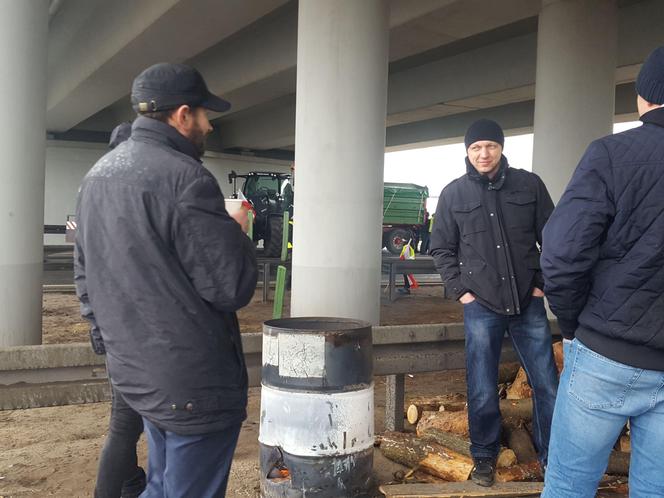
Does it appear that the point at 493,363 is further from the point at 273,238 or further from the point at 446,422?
the point at 273,238

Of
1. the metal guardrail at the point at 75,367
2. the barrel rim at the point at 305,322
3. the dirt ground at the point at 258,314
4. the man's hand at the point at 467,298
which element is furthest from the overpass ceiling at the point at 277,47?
the barrel rim at the point at 305,322

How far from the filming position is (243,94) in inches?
609

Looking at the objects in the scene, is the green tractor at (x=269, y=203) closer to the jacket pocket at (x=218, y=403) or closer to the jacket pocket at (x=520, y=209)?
the jacket pocket at (x=520, y=209)

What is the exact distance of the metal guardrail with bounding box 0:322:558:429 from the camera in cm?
341

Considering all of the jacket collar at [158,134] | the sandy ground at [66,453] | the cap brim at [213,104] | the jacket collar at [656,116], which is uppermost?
the cap brim at [213,104]

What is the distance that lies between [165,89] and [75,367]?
2.15 meters

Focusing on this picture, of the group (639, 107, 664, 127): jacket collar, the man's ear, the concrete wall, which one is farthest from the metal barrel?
the concrete wall

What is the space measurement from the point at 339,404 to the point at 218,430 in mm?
1401

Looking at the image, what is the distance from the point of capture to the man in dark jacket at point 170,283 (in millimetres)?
1847

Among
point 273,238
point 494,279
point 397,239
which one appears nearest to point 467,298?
point 494,279

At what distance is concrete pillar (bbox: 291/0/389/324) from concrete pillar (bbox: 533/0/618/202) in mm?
2972

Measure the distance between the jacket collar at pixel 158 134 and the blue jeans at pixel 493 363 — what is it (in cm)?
208

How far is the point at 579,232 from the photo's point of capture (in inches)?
78.2

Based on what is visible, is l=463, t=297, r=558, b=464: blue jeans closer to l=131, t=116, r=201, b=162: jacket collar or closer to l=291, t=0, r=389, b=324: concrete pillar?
l=291, t=0, r=389, b=324: concrete pillar
